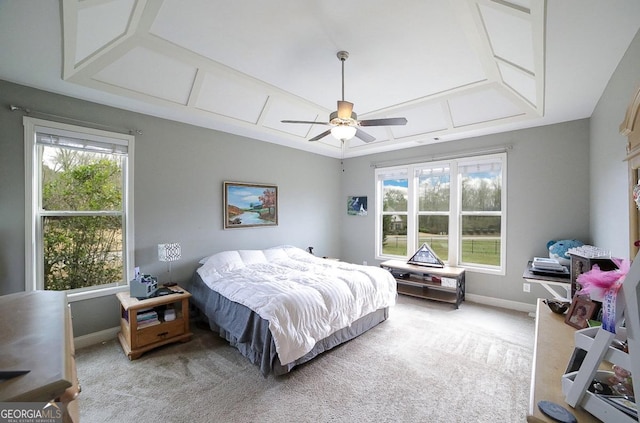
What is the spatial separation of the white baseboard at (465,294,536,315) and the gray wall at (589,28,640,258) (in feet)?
4.18

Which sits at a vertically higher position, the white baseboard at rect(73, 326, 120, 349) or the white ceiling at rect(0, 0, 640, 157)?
the white ceiling at rect(0, 0, 640, 157)

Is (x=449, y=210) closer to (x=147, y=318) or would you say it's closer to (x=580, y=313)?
(x=580, y=313)

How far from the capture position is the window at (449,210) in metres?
4.10

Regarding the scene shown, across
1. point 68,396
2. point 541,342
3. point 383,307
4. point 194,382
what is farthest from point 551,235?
point 68,396

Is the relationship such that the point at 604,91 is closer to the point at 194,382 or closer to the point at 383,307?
the point at 383,307

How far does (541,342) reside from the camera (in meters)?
1.34

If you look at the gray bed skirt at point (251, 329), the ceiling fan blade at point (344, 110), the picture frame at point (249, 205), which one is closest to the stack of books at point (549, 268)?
the gray bed skirt at point (251, 329)

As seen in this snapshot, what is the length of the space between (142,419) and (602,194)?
4.44 meters

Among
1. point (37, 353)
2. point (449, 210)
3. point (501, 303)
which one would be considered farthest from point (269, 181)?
point (501, 303)

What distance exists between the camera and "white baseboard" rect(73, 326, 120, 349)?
2.77 meters

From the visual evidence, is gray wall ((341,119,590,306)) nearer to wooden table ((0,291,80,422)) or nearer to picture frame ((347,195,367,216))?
picture frame ((347,195,367,216))

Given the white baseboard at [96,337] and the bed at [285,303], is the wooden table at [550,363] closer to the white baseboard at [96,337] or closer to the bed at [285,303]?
the bed at [285,303]

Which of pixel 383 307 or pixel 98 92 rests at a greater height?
pixel 98 92

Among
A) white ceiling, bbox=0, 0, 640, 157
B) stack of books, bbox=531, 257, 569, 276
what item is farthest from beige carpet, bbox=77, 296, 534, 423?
white ceiling, bbox=0, 0, 640, 157
